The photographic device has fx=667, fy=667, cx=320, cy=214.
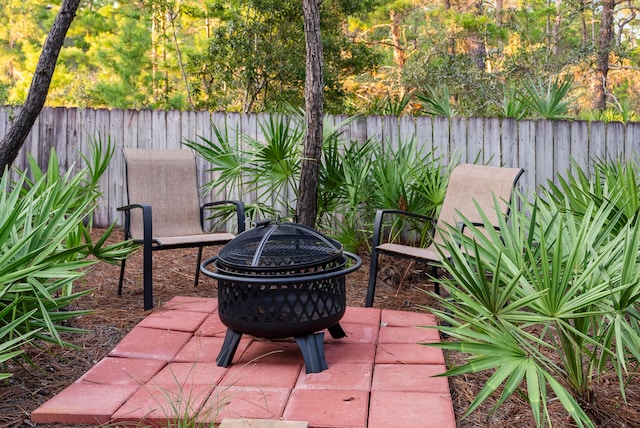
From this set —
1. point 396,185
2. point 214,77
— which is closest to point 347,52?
point 214,77

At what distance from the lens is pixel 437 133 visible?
6.65 meters

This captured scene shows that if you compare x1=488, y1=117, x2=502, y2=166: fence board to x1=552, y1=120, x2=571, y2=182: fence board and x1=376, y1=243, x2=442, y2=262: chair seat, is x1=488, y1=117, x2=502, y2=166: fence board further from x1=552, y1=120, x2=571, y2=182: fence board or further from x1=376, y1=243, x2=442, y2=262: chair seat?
x1=376, y1=243, x2=442, y2=262: chair seat

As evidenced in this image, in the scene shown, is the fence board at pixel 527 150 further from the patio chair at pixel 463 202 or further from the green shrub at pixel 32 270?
the green shrub at pixel 32 270

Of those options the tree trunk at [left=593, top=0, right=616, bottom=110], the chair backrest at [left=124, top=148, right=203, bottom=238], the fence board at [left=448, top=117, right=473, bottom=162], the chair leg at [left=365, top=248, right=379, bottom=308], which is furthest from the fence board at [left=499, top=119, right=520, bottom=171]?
the tree trunk at [left=593, top=0, right=616, bottom=110]

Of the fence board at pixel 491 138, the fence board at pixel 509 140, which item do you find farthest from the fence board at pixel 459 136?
the fence board at pixel 509 140

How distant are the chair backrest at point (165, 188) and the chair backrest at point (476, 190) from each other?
183 cm

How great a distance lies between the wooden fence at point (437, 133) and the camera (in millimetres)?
6656

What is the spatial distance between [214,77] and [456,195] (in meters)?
8.71

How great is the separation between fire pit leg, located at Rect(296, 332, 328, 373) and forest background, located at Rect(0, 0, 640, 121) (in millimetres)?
3947

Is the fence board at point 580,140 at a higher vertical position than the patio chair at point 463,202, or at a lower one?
higher

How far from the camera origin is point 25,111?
4.62m

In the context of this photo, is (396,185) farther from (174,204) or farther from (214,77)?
(214,77)

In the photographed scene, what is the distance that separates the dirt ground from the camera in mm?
2662

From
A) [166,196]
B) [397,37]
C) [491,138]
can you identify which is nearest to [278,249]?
[166,196]
